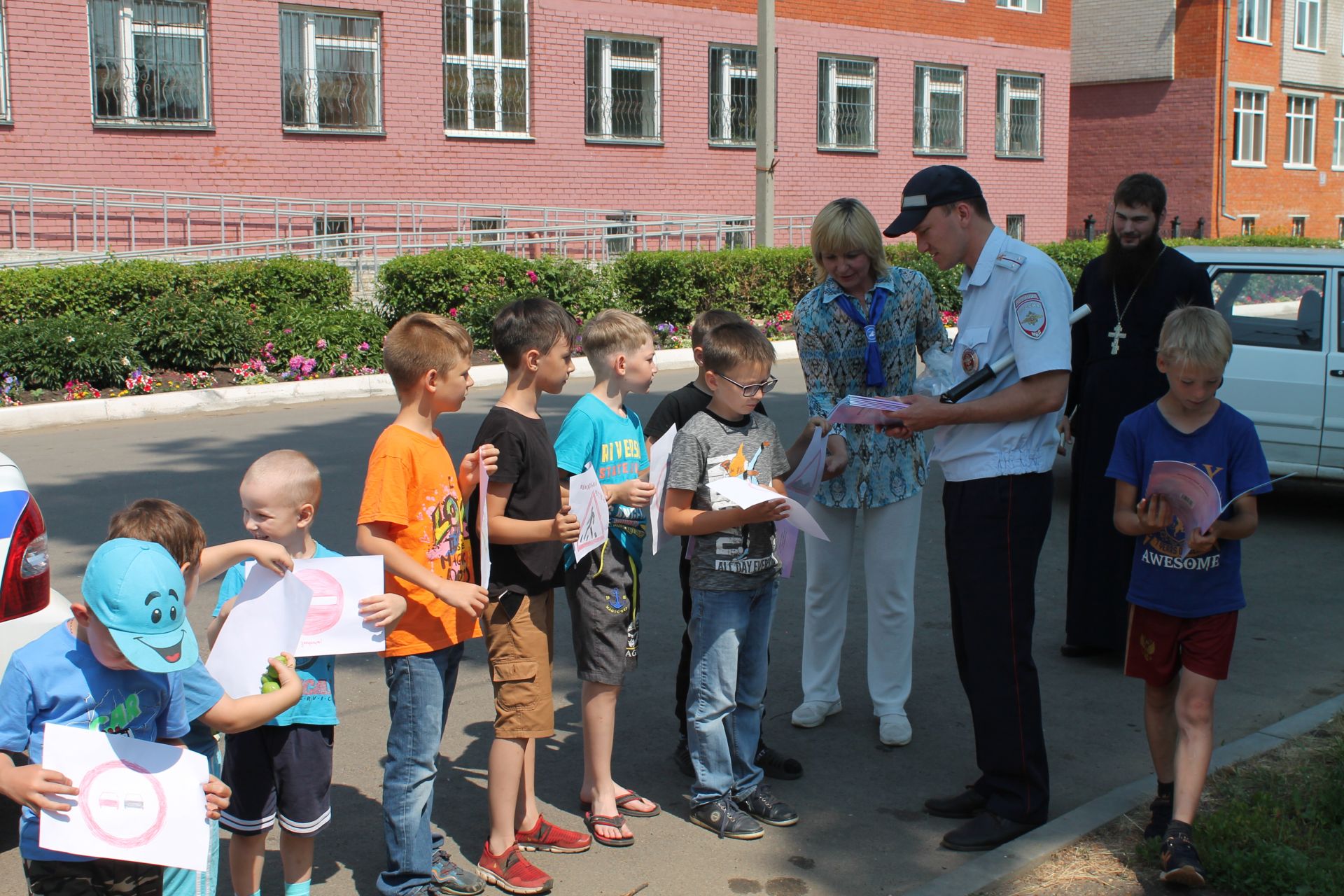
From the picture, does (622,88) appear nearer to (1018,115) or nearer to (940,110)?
(940,110)

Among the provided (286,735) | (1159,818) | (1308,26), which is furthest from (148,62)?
(1308,26)

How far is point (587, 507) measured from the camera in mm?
3775

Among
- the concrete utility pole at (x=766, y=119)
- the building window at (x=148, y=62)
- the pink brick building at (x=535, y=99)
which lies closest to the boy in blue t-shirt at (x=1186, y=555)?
the concrete utility pole at (x=766, y=119)

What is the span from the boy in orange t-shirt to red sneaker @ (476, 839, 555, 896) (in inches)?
4.3

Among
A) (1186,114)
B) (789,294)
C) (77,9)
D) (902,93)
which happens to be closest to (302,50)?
(77,9)

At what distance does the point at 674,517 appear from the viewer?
13.4 ft

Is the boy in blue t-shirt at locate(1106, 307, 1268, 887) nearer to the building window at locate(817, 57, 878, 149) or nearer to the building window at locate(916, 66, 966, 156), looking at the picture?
the building window at locate(817, 57, 878, 149)

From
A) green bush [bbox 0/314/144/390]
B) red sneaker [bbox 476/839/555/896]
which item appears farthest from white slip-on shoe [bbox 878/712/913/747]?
green bush [bbox 0/314/144/390]

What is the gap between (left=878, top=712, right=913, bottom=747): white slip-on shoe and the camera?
16.4 feet

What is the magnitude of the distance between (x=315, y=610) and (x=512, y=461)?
2.63 ft

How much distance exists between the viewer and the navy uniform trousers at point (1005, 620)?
4.10 metres

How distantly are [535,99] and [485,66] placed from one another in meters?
1.08

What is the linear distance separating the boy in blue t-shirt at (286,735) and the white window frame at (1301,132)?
44.1 m

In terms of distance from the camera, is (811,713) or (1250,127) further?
(1250,127)
